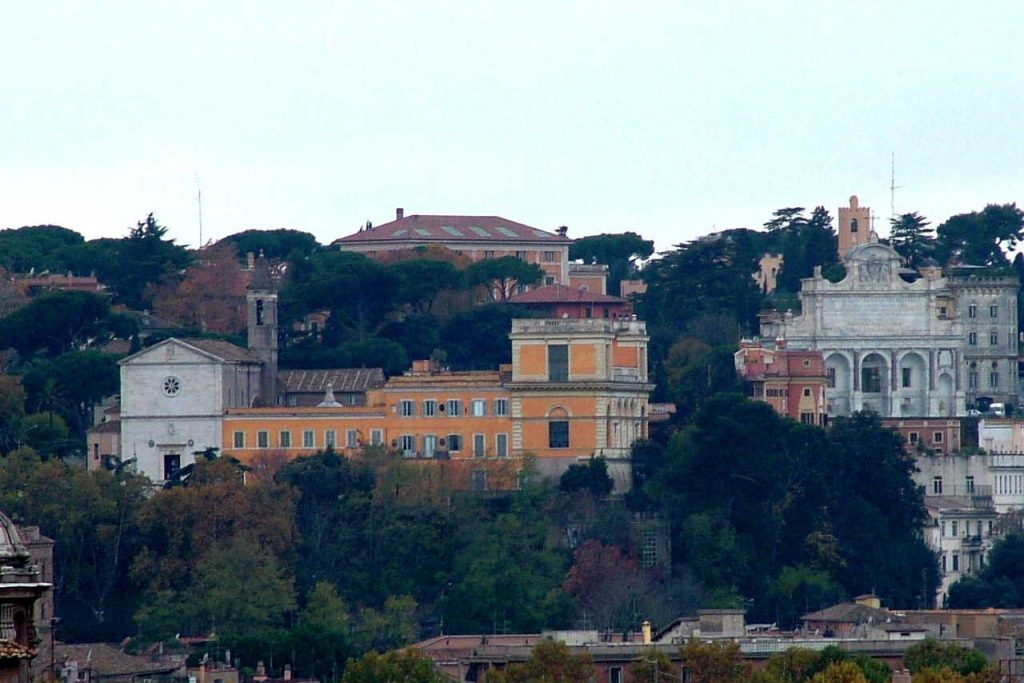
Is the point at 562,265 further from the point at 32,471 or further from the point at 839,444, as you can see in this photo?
the point at 32,471

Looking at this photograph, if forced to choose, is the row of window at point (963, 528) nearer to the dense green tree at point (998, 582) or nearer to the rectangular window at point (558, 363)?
the dense green tree at point (998, 582)

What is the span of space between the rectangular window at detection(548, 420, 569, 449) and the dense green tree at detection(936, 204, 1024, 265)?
86.0 ft

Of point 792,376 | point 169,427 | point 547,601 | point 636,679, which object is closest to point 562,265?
point 792,376

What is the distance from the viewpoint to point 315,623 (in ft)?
220

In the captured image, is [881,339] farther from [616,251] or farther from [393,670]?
[393,670]

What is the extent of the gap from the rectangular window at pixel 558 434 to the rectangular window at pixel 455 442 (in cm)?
192

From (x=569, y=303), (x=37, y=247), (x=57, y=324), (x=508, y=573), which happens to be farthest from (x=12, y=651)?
(x=37, y=247)

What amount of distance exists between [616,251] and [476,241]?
14.7 m

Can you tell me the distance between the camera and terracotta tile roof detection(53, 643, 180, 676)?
55.2m

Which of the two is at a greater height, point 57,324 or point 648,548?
point 57,324

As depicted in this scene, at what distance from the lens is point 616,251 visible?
113 meters

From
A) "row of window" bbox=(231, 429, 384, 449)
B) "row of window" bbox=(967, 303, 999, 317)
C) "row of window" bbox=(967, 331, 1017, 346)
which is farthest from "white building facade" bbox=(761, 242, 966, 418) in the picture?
"row of window" bbox=(231, 429, 384, 449)

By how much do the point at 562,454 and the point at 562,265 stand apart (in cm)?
2067

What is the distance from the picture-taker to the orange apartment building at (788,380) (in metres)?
85.1
